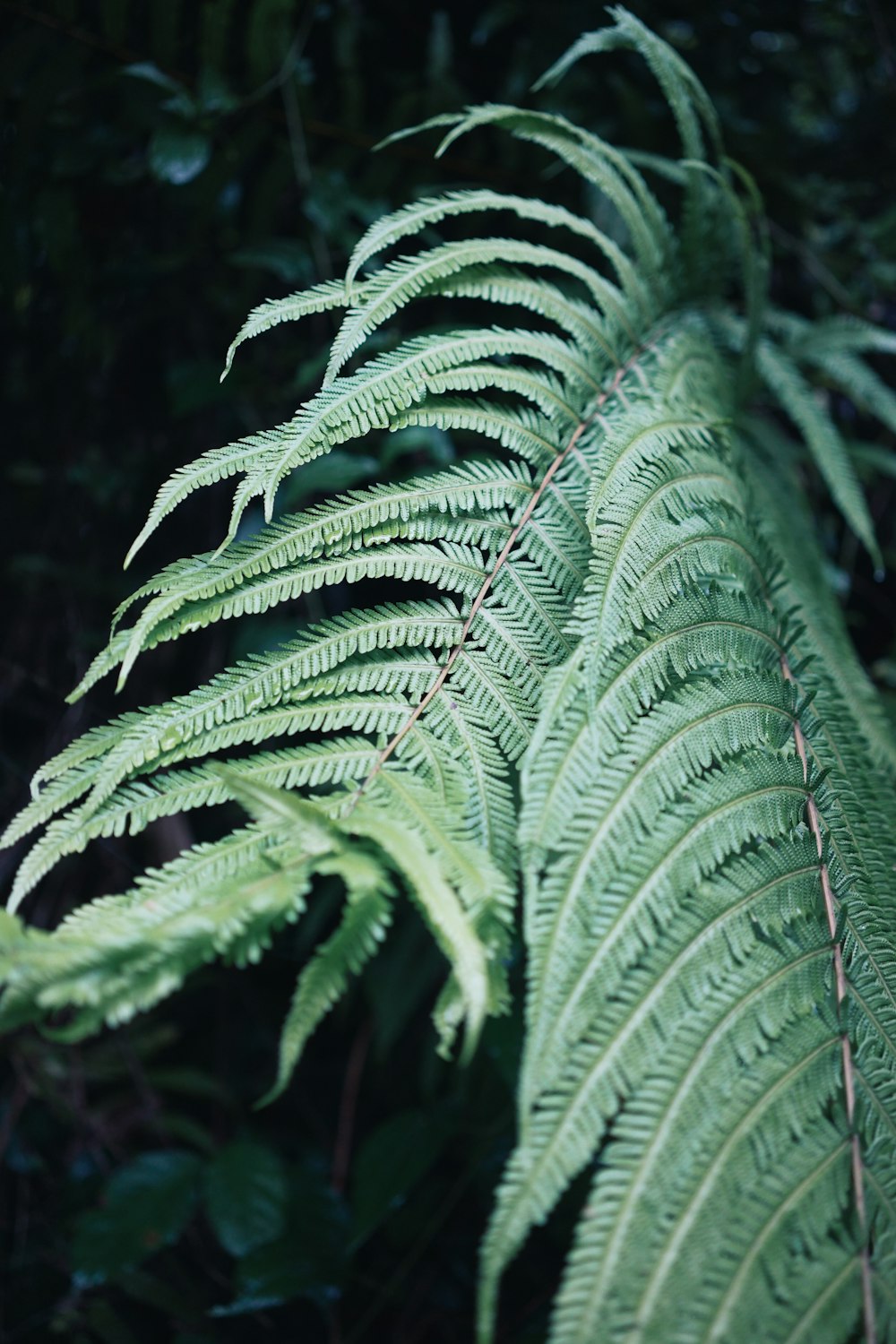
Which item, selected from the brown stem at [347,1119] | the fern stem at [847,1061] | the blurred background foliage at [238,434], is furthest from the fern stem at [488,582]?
the brown stem at [347,1119]

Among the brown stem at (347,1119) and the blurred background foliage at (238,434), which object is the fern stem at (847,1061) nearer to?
the blurred background foliage at (238,434)

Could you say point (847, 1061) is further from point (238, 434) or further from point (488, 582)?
point (238, 434)

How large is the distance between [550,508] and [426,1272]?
4.57 ft

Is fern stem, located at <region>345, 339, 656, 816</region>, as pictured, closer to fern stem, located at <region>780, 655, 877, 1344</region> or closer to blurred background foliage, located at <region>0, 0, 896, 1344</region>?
fern stem, located at <region>780, 655, 877, 1344</region>

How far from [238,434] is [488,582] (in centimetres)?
103

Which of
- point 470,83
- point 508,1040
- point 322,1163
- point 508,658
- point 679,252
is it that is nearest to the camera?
point 508,658

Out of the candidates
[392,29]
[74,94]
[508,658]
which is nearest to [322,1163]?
[508,658]

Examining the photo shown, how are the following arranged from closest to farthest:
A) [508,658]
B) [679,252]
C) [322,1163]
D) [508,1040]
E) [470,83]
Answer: [508,658], [508,1040], [679,252], [322,1163], [470,83]

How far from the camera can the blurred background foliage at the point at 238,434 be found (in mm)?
1354

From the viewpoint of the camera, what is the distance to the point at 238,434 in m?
1.58

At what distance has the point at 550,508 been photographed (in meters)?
0.78

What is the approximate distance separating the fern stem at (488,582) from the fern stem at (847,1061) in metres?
0.29

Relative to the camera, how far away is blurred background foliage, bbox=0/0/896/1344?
135 cm

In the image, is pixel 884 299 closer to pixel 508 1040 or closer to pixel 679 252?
pixel 679 252
